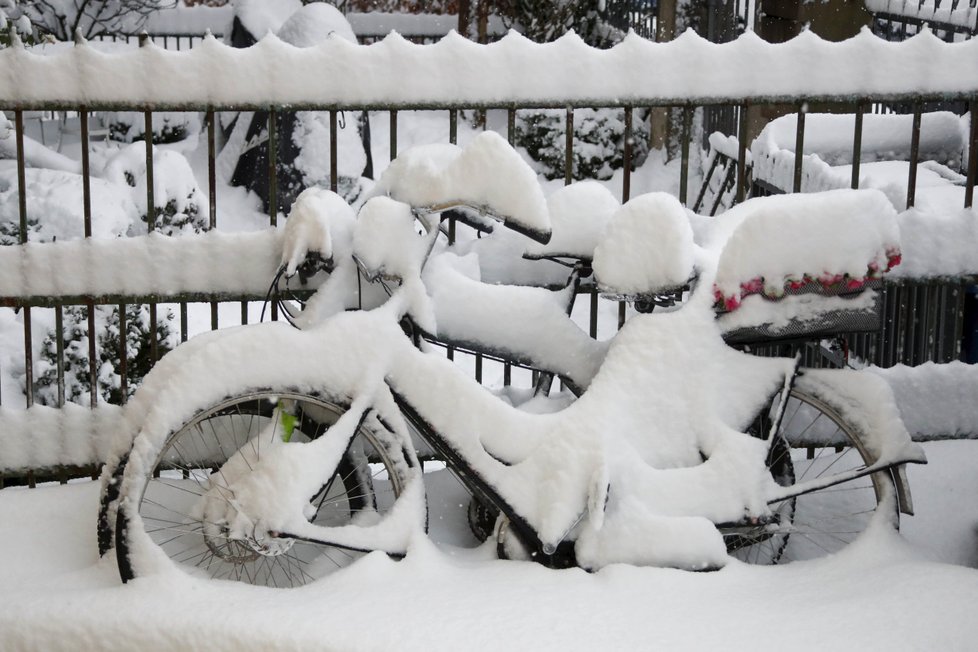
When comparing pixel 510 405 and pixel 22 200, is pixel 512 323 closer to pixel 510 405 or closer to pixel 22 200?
pixel 510 405

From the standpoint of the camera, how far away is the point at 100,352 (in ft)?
21.6

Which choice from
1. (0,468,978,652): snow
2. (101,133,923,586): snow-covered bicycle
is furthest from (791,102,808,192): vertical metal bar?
(0,468,978,652): snow

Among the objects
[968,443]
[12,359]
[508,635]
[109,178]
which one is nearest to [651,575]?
[508,635]

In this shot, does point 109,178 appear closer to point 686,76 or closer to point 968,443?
point 686,76

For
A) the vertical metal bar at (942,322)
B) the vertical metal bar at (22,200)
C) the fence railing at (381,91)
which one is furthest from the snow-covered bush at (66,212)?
the vertical metal bar at (942,322)

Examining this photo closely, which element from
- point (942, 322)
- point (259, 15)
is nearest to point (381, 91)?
point (942, 322)

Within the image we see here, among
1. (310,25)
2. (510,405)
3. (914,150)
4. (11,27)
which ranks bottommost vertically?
(510,405)

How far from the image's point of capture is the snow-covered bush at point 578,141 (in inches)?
524

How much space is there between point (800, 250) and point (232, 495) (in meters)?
1.79

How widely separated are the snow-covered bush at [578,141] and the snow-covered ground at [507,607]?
32.6 ft

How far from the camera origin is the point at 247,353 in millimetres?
3492

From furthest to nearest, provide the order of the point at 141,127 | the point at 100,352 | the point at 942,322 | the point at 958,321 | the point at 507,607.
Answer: the point at 141,127
the point at 100,352
the point at 942,322
the point at 958,321
the point at 507,607

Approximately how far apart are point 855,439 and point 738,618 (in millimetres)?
→ 756

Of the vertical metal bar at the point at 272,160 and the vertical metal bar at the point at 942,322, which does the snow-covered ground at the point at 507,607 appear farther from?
the vertical metal bar at the point at 942,322
